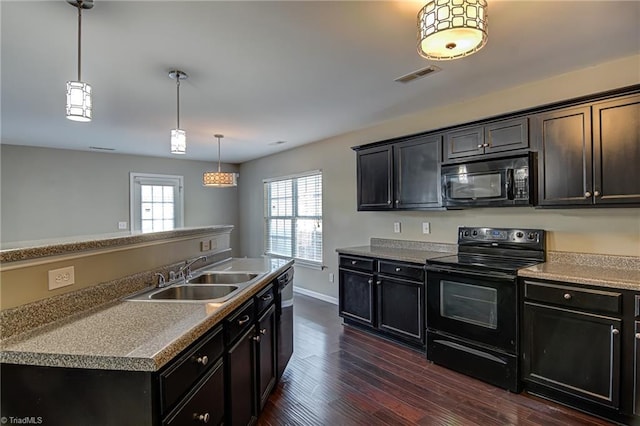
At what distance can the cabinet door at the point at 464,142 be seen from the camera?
3160mm

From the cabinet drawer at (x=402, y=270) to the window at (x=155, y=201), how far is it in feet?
14.9

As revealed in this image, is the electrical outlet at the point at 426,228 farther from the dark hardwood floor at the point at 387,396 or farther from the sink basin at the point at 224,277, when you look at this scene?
the sink basin at the point at 224,277

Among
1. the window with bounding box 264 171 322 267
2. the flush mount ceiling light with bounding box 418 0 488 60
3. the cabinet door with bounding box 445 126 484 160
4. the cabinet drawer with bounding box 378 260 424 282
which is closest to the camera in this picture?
the flush mount ceiling light with bounding box 418 0 488 60

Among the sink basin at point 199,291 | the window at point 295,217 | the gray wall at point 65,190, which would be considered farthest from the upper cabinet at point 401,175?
the gray wall at point 65,190

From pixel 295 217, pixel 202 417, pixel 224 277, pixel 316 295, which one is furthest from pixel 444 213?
pixel 202 417

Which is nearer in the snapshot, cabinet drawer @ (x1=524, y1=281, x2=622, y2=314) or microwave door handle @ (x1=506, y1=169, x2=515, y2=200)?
cabinet drawer @ (x1=524, y1=281, x2=622, y2=314)

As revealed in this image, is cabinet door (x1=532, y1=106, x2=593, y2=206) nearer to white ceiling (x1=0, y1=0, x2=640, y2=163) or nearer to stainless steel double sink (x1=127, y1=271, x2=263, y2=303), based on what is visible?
white ceiling (x1=0, y1=0, x2=640, y2=163)

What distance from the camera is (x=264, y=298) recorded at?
2322 millimetres

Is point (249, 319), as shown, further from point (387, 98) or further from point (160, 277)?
point (387, 98)

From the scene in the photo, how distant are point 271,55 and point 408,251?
2.54 metres

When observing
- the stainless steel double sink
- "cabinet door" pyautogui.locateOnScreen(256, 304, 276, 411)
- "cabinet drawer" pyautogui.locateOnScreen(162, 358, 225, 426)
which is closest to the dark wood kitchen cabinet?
"cabinet door" pyautogui.locateOnScreen(256, 304, 276, 411)

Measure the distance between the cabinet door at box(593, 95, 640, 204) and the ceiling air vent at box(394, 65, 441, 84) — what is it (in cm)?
120

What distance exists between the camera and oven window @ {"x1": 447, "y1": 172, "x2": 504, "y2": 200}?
301 centimetres

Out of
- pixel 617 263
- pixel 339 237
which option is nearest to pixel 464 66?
pixel 617 263
